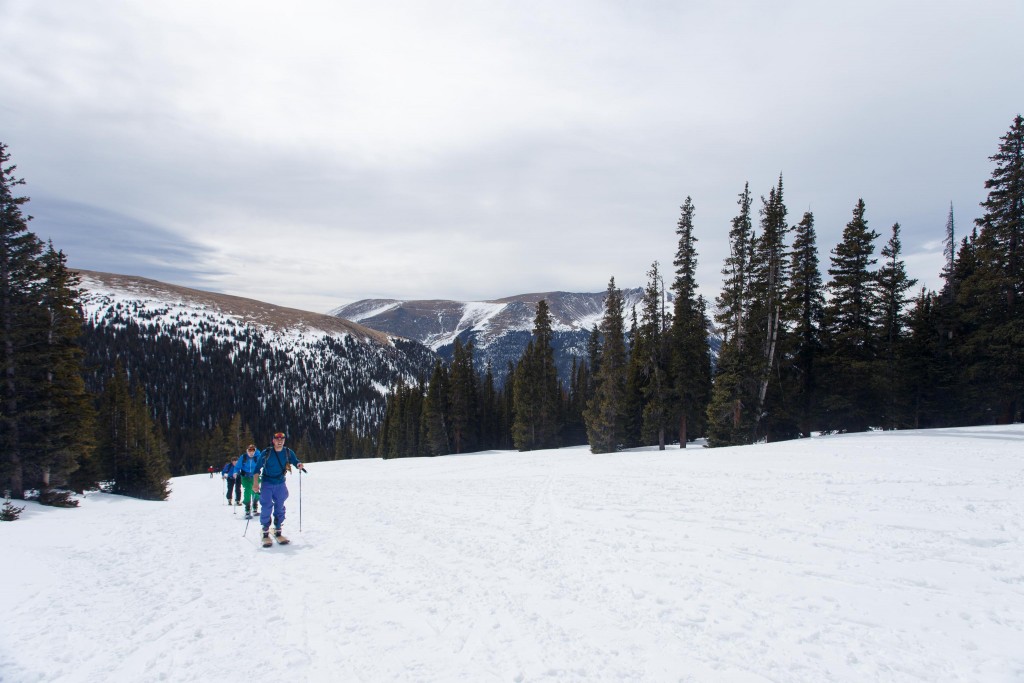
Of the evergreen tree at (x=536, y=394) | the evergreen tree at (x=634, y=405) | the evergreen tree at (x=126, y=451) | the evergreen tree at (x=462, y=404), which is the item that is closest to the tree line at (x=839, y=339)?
the evergreen tree at (x=634, y=405)

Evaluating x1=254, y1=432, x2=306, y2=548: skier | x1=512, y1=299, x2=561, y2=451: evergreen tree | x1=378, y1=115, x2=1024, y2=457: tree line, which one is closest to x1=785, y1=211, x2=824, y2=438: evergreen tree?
x1=378, y1=115, x2=1024, y2=457: tree line

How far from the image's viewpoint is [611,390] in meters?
37.6

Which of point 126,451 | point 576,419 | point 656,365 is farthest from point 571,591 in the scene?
point 576,419

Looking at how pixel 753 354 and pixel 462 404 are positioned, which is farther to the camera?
pixel 462 404

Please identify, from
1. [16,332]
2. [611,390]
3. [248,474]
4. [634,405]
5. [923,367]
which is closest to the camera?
[248,474]

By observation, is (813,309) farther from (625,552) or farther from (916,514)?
(625,552)

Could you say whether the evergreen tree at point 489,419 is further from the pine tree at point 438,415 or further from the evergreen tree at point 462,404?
the pine tree at point 438,415

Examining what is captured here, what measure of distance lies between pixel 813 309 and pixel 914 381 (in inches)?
287

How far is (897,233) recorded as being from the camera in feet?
96.6

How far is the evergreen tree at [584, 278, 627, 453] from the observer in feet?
122

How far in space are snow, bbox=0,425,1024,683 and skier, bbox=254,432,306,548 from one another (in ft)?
2.17

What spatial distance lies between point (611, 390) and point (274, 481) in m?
30.2

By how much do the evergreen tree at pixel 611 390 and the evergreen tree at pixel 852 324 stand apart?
14.1 meters

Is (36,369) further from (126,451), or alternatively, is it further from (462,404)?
(462,404)
